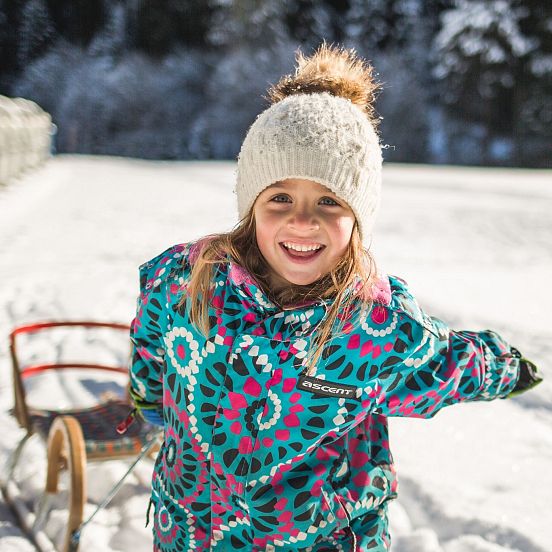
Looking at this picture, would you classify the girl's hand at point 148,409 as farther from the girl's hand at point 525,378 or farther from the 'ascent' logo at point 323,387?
the girl's hand at point 525,378

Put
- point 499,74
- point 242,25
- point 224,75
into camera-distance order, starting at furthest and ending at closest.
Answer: point 242,25 < point 224,75 < point 499,74

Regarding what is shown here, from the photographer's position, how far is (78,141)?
25125mm

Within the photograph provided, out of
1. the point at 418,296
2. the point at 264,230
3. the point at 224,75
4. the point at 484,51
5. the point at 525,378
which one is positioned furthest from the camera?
the point at 224,75

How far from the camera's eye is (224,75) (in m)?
27.0

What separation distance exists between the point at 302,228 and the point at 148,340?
48 cm

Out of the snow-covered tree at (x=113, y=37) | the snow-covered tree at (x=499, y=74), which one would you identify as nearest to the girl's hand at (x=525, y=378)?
the snow-covered tree at (x=499, y=74)

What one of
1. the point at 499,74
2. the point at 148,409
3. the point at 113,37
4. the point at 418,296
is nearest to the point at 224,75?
the point at 113,37

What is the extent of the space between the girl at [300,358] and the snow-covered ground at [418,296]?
101 cm

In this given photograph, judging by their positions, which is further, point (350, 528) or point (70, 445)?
point (70, 445)

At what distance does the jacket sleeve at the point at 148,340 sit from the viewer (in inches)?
56.8

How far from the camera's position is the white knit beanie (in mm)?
1310

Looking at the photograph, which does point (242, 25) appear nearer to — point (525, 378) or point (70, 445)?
point (70, 445)

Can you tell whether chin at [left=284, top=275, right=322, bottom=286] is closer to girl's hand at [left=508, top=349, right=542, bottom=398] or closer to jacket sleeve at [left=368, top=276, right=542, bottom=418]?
jacket sleeve at [left=368, top=276, right=542, bottom=418]

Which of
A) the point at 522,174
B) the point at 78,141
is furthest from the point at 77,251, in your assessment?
the point at 78,141
